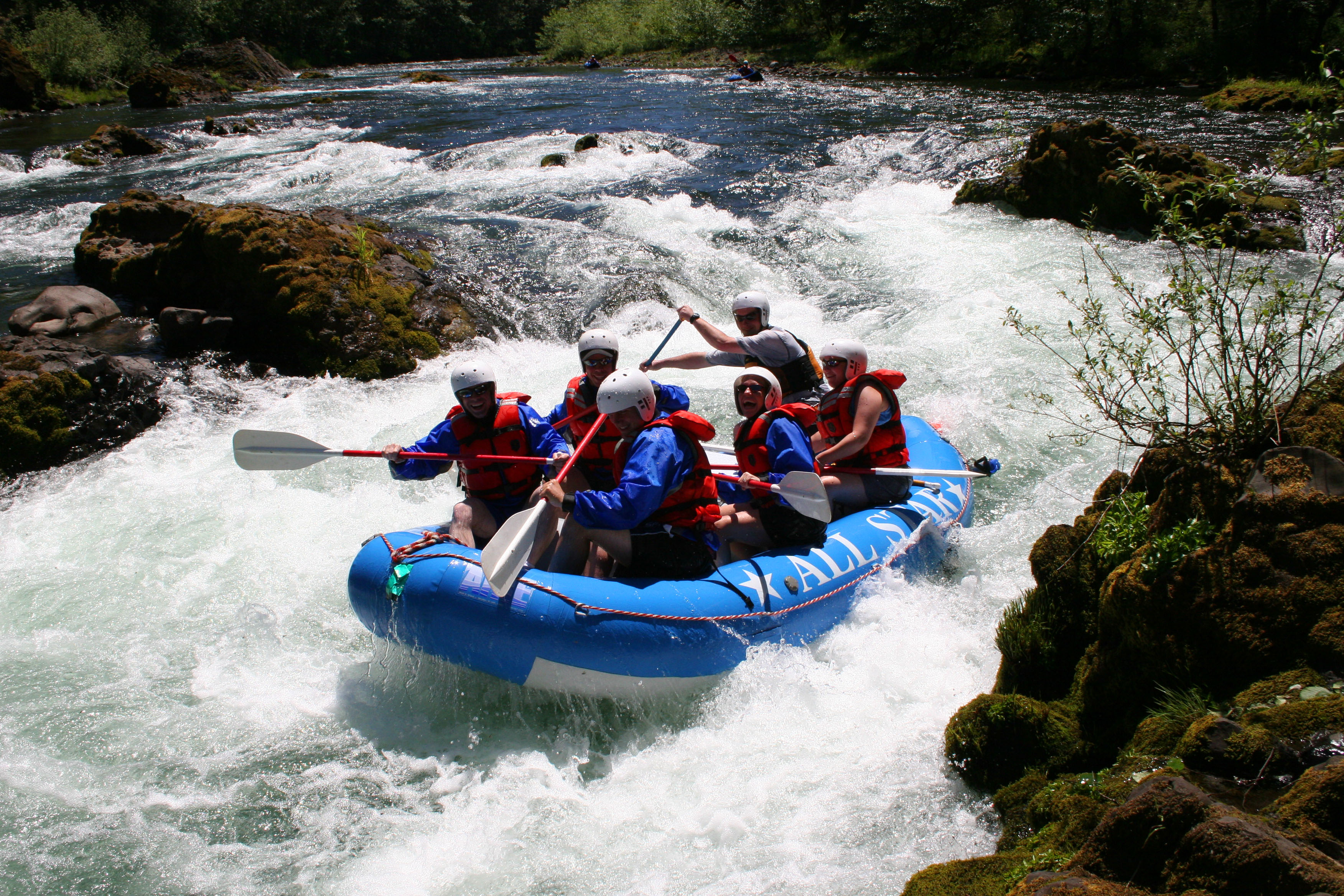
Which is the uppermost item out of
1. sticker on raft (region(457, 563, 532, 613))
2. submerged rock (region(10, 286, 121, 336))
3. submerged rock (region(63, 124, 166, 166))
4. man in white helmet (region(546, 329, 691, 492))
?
submerged rock (region(63, 124, 166, 166))

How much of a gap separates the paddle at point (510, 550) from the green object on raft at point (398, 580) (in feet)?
1.28

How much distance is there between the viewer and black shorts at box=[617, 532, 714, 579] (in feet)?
13.7

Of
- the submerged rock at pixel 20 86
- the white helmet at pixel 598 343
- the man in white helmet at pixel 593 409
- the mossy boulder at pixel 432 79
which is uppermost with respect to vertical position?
the mossy boulder at pixel 432 79

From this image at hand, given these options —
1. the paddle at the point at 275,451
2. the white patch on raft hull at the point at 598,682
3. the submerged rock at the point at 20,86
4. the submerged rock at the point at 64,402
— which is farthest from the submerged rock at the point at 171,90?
the white patch on raft hull at the point at 598,682

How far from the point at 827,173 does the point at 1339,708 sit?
41.1 ft

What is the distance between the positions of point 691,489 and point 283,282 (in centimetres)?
554

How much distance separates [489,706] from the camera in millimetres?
4102

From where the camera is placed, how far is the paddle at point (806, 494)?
165 inches

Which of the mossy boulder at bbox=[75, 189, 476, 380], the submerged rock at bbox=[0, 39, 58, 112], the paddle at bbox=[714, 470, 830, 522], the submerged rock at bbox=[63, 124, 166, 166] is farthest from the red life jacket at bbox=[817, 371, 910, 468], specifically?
the submerged rock at bbox=[0, 39, 58, 112]

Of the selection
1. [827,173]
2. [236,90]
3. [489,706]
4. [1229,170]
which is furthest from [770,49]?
[489,706]

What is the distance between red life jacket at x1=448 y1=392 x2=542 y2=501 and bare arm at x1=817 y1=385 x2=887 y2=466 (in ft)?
5.51

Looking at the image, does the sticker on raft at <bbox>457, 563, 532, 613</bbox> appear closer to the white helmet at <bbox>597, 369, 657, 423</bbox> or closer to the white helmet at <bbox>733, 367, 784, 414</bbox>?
the white helmet at <bbox>597, 369, 657, 423</bbox>

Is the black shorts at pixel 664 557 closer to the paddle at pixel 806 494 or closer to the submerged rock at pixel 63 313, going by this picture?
the paddle at pixel 806 494

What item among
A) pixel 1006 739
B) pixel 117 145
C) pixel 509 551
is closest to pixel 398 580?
pixel 509 551
